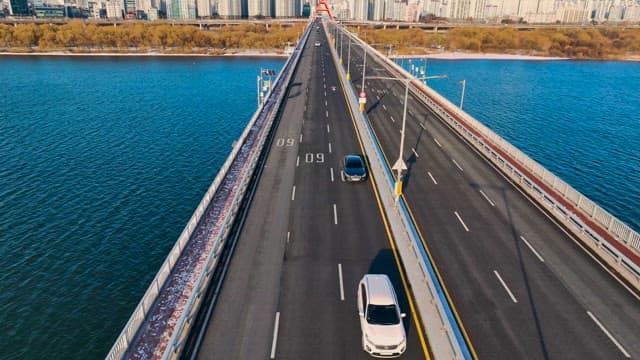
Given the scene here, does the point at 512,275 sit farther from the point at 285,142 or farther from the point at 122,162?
the point at 122,162

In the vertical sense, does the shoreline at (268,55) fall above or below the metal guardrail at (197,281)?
above

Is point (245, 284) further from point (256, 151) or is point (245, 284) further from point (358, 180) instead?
point (256, 151)

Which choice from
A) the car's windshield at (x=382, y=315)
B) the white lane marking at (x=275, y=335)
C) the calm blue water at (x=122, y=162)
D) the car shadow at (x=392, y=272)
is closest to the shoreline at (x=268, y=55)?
the calm blue water at (x=122, y=162)

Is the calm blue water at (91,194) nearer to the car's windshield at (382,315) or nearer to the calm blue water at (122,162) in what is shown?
the calm blue water at (122,162)

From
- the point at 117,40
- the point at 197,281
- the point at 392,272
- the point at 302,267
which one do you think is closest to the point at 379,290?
the point at 392,272

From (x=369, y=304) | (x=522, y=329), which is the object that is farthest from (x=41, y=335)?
(x=522, y=329)

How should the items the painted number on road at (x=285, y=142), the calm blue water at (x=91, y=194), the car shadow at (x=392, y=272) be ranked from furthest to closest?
the painted number on road at (x=285, y=142) < the calm blue water at (x=91, y=194) < the car shadow at (x=392, y=272)
